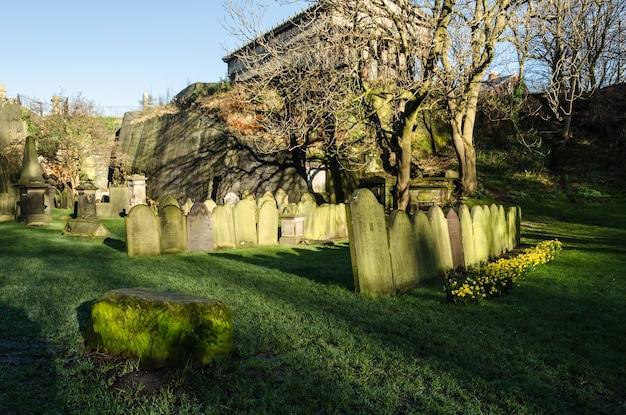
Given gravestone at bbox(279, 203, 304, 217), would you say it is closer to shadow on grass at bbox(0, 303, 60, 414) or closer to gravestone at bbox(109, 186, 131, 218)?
shadow on grass at bbox(0, 303, 60, 414)

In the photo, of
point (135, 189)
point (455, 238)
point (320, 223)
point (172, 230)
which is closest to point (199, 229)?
point (172, 230)

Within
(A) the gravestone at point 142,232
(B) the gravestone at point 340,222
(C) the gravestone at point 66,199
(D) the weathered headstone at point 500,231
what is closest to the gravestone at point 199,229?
(A) the gravestone at point 142,232

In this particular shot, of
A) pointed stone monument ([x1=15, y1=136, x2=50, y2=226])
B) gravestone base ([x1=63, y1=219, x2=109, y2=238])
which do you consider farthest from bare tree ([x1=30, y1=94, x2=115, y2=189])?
gravestone base ([x1=63, y1=219, x2=109, y2=238])

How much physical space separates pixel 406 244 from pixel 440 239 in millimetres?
1250

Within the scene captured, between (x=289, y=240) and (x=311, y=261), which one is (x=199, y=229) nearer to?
(x=289, y=240)

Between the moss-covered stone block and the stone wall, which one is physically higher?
the stone wall

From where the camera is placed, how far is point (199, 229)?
11.4 metres

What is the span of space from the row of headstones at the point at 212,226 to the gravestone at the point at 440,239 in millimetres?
5849

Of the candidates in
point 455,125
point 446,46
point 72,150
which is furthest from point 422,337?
point 72,150

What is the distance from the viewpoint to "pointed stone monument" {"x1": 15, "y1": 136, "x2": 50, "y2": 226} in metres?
15.7

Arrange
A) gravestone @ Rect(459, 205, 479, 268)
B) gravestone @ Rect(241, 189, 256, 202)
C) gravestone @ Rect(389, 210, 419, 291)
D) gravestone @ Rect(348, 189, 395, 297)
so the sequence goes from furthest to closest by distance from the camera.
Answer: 1. gravestone @ Rect(241, 189, 256, 202)
2. gravestone @ Rect(459, 205, 479, 268)
3. gravestone @ Rect(389, 210, 419, 291)
4. gravestone @ Rect(348, 189, 395, 297)

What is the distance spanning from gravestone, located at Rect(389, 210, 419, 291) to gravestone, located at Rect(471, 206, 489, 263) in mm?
2739

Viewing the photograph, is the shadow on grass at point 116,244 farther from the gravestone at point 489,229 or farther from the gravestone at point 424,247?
the gravestone at point 489,229

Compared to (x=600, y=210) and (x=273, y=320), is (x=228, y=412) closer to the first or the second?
(x=273, y=320)
